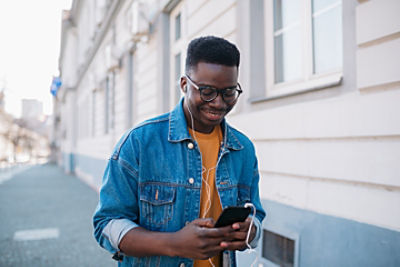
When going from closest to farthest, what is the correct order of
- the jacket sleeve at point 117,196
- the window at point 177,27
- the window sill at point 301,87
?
the jacket sleeve at point 117,196, the window sill at point 301,87, the window at point 177,27

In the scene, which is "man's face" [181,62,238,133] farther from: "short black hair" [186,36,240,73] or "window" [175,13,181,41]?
"window" [175,13,181,41]

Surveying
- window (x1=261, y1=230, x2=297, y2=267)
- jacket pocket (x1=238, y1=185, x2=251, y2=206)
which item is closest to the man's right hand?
jacket pocket (x1=238, y1=185, x2=251, y2=206)

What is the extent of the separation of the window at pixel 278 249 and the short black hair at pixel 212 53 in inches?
81.0

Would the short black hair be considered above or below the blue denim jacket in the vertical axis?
above

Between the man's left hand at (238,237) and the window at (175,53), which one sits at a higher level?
the window at (175,53)

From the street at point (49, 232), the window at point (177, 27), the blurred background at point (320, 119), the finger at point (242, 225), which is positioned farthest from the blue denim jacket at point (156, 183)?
the window at point (177, 27)

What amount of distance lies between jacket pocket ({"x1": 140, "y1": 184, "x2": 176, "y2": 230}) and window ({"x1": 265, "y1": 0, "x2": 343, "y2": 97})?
171 centimetres

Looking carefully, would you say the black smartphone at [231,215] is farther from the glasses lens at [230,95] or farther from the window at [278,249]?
the window at [278,249]

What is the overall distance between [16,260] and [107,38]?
30.0 ft

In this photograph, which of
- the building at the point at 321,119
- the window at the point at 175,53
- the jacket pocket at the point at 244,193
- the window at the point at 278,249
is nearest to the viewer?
the jacket pocket at the point at 244,193

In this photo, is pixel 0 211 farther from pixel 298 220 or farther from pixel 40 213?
pixel 298 220

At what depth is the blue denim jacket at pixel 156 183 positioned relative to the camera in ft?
4.63

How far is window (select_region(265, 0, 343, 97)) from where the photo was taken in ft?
9.32

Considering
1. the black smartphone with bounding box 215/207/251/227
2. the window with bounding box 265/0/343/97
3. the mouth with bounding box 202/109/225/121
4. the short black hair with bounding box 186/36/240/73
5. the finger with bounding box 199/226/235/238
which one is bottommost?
the finger with bounding box 199/226/235/238
